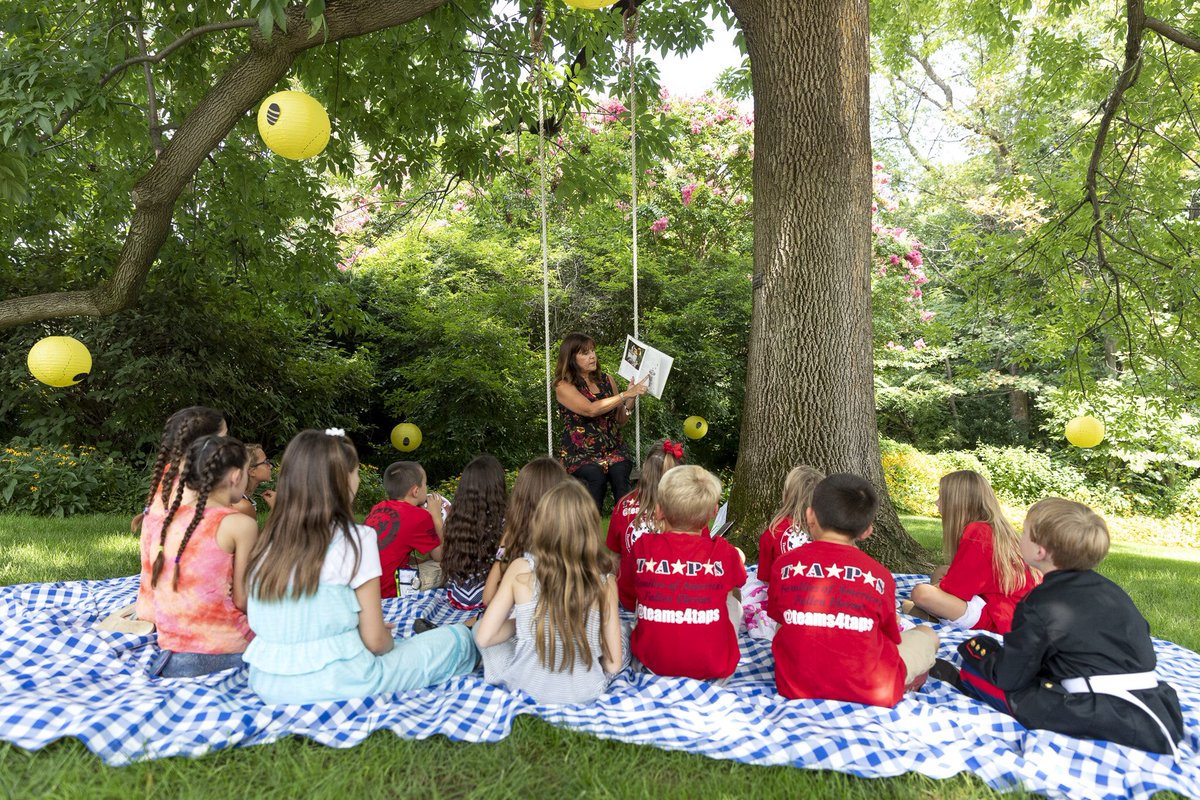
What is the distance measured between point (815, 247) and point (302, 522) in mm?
3185

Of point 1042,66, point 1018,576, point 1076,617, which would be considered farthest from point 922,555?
point 1042,66

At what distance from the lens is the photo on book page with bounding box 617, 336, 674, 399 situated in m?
4.48

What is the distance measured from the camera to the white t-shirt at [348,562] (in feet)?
8.35

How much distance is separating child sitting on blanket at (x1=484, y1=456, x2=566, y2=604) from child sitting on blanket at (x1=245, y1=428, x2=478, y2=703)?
1.78 feet

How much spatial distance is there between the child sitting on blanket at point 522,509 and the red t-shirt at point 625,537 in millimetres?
477

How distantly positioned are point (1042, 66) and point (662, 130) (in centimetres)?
371

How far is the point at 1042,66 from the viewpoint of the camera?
23.7 ft

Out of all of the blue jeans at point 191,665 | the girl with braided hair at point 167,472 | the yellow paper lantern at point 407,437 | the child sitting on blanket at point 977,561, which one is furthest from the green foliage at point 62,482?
the child sitting on blanket at point 977,561

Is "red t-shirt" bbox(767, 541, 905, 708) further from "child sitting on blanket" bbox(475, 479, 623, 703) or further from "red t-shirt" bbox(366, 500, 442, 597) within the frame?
"red t-shirt" bbox(366, 500, 442, 597)

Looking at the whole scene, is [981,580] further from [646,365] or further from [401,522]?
[401,522]

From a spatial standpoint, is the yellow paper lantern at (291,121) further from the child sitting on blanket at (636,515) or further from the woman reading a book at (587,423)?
the child sitting on blanket at (636,515)

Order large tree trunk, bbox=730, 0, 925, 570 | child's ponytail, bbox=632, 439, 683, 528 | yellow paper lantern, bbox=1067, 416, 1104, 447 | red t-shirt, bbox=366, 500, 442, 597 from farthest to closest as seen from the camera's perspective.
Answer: yellow paper lantern, bbox=1067, 416, 1104, 447
large tree trunk, bbox=730, 0, 925, 570
red t-shirt, bbox=366, 500, 442, 597
child's ponytail, bbox=632, 439, 683, 528

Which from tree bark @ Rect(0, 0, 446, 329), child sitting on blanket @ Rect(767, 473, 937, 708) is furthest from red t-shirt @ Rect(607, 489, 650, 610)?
tree bark @ Rect(0, 0, 446, 329)

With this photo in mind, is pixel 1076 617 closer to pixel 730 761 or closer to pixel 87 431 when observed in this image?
pixel 730 761
